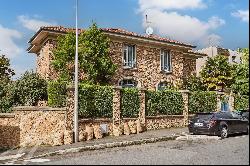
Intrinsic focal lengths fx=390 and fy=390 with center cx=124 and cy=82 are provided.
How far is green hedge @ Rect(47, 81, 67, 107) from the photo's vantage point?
22.1 metres

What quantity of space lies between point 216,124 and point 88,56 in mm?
10707

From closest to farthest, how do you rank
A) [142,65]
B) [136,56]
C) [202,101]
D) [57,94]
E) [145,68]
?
[57,94] → [202,101] → [136,56] → [142,65] → [145,68]

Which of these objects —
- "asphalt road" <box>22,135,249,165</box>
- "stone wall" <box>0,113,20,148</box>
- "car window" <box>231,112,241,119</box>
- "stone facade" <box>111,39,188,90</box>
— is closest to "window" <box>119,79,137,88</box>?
"stone facade" <box>111,39,188,90</box>

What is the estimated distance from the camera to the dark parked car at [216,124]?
20.6 metres

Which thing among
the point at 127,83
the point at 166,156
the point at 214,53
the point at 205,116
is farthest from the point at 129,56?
the point at 214,53

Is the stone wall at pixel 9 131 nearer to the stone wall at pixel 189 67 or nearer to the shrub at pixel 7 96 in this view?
the shrub at pixel 7 96

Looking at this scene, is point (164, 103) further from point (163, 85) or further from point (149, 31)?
point (149, 31)

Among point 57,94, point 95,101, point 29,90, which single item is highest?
point 29,90

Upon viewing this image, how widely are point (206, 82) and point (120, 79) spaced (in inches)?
397

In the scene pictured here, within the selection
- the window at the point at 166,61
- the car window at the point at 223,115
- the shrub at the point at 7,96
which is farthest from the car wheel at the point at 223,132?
the window at the point at 166,61

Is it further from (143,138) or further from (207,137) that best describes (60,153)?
(207,137)

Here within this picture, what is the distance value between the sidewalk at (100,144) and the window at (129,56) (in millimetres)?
10498

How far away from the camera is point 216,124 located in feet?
67.8

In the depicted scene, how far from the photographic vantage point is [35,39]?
3200cm
